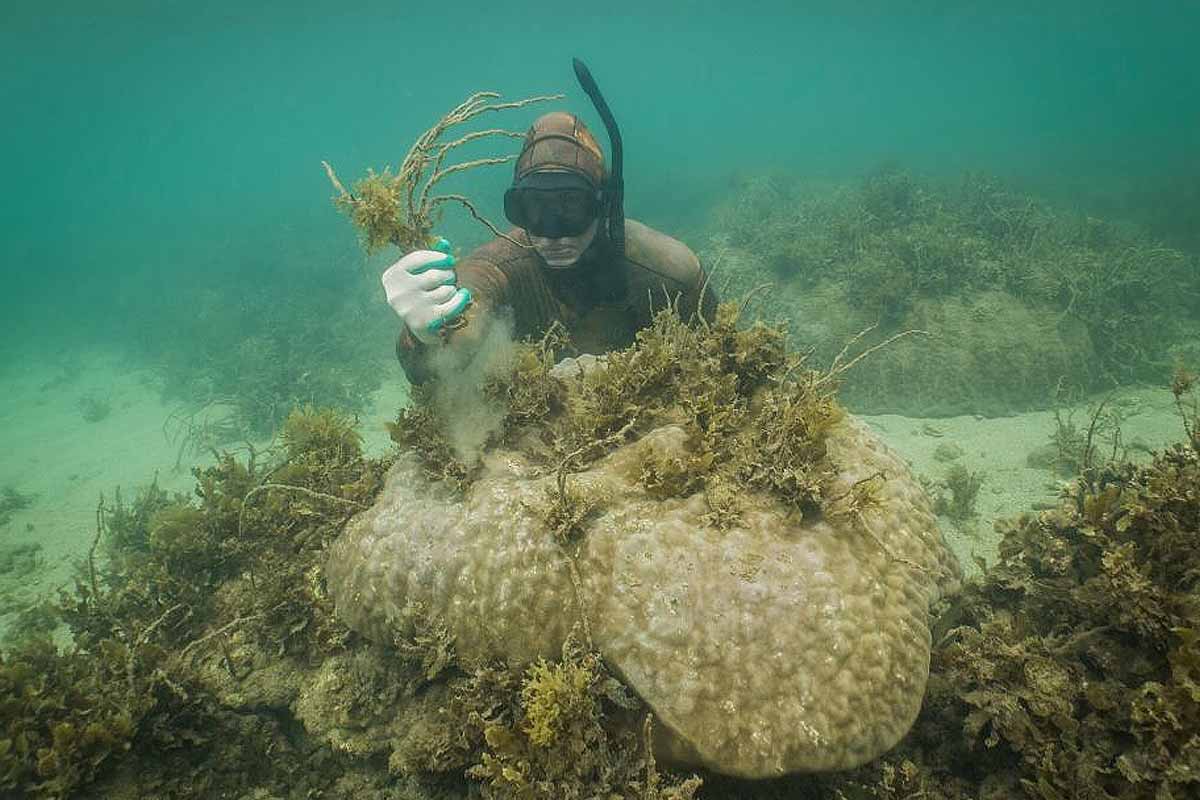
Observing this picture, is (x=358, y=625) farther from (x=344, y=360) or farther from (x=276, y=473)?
(x=344, y=360)

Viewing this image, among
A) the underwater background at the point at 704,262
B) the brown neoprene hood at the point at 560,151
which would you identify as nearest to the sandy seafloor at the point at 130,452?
the underwater background at the point at 704,262

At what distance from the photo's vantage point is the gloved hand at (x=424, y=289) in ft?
9.55

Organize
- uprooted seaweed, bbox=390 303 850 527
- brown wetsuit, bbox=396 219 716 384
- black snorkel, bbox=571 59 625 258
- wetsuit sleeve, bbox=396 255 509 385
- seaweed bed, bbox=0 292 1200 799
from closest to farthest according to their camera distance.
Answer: seaweed bed, bbox=0 292 1200 799, uprooted seaweed, bbox=390 303 850 527, wetsuit sleeve, bbox=396 255 509 385, black snorkel, bbox=571 59 625 258, brown wetsuit, bbox=396 219 716 384

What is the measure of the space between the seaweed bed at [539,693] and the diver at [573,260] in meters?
1.26

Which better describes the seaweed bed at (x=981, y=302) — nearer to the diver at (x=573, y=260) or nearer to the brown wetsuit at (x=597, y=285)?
the brown wetsuit at (x=597, y=285)

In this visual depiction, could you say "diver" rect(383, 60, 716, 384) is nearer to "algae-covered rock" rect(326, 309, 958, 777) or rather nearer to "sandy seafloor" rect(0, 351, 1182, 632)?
"algae-covered rock" rect(326, 309, 958, 777)

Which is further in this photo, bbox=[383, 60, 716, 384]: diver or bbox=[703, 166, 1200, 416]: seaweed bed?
bbox=[703, 166, 1200, 416]: seaweed bed

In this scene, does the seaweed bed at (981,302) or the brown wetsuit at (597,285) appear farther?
the seaweed bed at (981,302)

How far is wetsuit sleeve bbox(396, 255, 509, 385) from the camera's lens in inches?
133

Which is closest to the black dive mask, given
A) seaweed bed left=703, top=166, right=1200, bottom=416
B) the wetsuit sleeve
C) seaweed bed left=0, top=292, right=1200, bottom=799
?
the wetsuit sleeve

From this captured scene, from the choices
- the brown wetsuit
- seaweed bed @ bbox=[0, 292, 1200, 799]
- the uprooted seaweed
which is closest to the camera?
seaweed bed @ bbox=[0, 292, 1200, 799]

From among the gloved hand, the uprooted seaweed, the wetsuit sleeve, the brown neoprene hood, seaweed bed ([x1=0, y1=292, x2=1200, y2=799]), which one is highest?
the brown neoprene hood

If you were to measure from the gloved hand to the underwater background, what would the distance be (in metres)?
3.48

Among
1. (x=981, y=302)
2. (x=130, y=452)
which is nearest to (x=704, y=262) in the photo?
(x=981, y=302)
